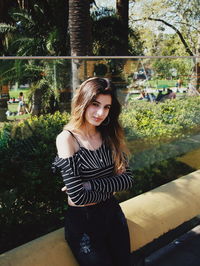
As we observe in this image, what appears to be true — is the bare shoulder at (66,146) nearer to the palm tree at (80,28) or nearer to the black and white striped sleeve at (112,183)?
the black and white striped sleeve at (112,183)

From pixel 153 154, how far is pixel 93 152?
7.45 ft

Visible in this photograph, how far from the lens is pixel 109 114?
212 centimetres

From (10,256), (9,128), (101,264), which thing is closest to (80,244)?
(101,264)

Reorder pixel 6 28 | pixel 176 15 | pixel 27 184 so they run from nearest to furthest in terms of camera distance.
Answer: pixel 27 184
pixel 6 28
pixel 176 15

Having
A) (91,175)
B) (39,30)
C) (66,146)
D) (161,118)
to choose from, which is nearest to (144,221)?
(91,175)

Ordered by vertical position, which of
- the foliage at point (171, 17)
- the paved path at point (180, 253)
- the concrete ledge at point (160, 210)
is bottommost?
the paved path at point (180, 253)

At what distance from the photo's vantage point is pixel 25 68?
270 centimetres

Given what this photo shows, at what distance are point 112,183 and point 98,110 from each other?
481 mm

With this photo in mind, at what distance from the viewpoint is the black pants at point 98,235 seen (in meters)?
1.73

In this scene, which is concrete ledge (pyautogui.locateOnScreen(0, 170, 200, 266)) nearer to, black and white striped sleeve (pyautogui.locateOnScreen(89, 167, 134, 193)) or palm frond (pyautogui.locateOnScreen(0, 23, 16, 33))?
black and white striped sleeve (pyautogui.locateOnScreen(89, 167, 134, 193))

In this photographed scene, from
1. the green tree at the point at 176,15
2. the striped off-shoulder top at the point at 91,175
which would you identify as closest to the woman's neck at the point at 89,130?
the striped off-shoulder top at the point at 91,175

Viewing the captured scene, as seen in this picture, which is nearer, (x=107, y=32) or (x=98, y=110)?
(x=98, y=110)

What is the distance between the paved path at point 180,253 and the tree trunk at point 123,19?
7325 mm

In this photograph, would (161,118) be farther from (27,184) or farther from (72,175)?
(72,175)
